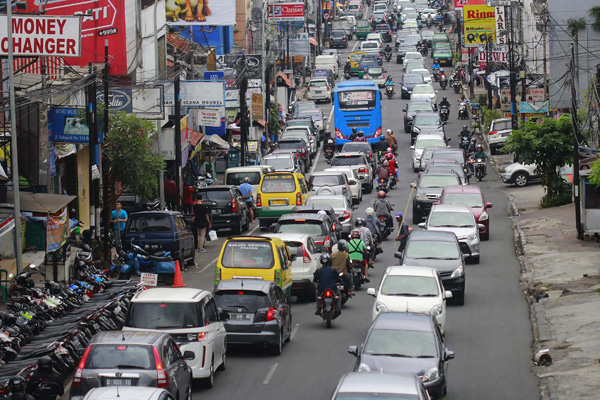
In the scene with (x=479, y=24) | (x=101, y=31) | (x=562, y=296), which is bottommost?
(x=562, y=296)

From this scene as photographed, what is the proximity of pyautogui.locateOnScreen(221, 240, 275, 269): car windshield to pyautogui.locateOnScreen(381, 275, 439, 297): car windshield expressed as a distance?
2876mm

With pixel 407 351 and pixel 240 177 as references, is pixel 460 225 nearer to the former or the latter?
pixel 240 177

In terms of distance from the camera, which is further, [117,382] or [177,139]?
[177,139]

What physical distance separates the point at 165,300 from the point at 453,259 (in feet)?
33.0

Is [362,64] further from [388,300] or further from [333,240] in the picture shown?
[388,300]

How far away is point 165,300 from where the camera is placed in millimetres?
17828

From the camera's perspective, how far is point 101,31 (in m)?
38.6

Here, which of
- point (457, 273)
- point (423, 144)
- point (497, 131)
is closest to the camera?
point (457, 273)

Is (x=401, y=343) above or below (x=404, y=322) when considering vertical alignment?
below

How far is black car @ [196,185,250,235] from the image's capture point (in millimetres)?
36625

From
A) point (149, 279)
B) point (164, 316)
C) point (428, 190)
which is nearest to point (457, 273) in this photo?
point (149, 279)

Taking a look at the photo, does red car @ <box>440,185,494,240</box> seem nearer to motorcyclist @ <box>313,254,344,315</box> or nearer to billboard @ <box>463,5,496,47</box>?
motorcyclist @ <box>313,254,344,315</box>

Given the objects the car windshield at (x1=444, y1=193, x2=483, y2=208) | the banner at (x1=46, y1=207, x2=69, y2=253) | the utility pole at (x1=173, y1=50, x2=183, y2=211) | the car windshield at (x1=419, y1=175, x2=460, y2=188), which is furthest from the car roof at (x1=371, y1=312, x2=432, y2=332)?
the car windshield at (x1=419, y1=175, x2=460, y2=188)

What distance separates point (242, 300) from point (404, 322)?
3784 millimetres
